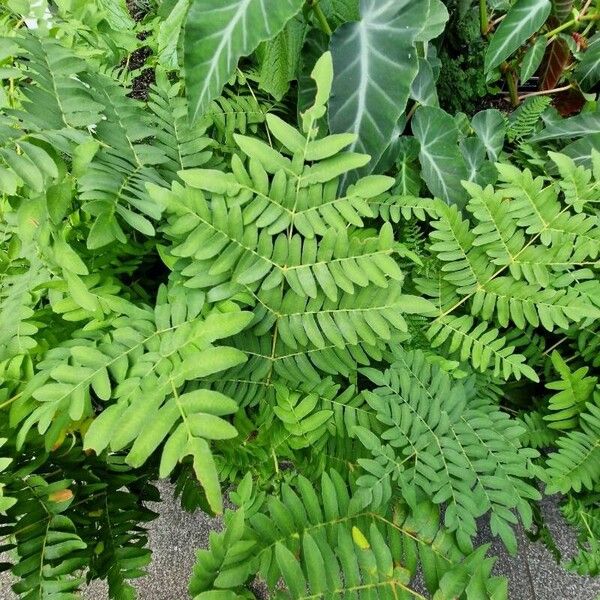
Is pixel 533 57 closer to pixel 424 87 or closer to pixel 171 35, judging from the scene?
pixel 424 87

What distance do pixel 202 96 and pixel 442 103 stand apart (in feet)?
3.29

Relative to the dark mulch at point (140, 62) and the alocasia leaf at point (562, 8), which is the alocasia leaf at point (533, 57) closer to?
the alocasia leaf at point (562, 8)

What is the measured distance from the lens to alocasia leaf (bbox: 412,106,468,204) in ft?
3.49

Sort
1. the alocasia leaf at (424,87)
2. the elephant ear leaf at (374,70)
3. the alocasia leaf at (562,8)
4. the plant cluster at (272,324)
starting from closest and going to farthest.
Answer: the plant cluster at (272,324) → the elephant ear leaf at (374,70) → the alocasia leaf at (424,87) → the alocasia leaf at (562,8)

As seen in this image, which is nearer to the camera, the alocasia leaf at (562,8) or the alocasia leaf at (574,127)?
the alocasia leaf at (574,127)

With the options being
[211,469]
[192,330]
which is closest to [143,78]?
[192,330]

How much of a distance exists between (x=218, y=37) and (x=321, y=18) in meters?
0.31

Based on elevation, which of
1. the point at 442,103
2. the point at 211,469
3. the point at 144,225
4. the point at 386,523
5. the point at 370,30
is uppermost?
the point at 370,30

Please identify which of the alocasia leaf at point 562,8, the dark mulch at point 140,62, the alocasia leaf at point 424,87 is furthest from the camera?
the dark mulch at point 140,62

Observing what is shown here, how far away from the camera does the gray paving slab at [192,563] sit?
3.54 ft

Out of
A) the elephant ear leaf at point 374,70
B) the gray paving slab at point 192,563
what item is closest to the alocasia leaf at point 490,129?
the elephant ear leaf at point 374,70

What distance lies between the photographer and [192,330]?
655 millimetres

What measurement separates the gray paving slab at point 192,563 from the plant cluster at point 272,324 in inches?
7.6

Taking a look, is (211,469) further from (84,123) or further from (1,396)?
(84,123)
